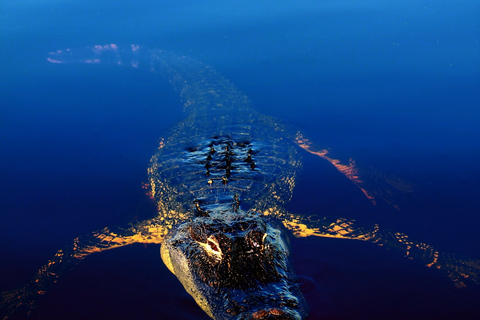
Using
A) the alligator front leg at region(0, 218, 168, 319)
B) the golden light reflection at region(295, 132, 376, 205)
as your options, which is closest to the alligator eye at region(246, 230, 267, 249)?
the alligator front leg at region(0, 218, 168, 319)

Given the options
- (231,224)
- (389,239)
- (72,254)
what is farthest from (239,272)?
(72,254)

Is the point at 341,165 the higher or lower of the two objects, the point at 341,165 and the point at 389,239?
the higher

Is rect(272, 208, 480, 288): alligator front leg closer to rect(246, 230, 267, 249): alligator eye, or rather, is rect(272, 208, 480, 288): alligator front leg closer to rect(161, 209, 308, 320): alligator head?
rect(161, 209, 308, 320): alligator head

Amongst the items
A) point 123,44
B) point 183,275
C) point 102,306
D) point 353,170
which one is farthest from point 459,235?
point 123,44

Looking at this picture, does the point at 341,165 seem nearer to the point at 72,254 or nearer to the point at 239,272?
the point at 239,272

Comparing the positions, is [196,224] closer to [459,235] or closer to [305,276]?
[305,276]

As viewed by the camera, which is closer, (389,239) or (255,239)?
(255,239)

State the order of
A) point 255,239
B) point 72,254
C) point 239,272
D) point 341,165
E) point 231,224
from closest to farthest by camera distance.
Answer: point 239,272, point 255,239, point 231,224, point 72,254, point 341,165
